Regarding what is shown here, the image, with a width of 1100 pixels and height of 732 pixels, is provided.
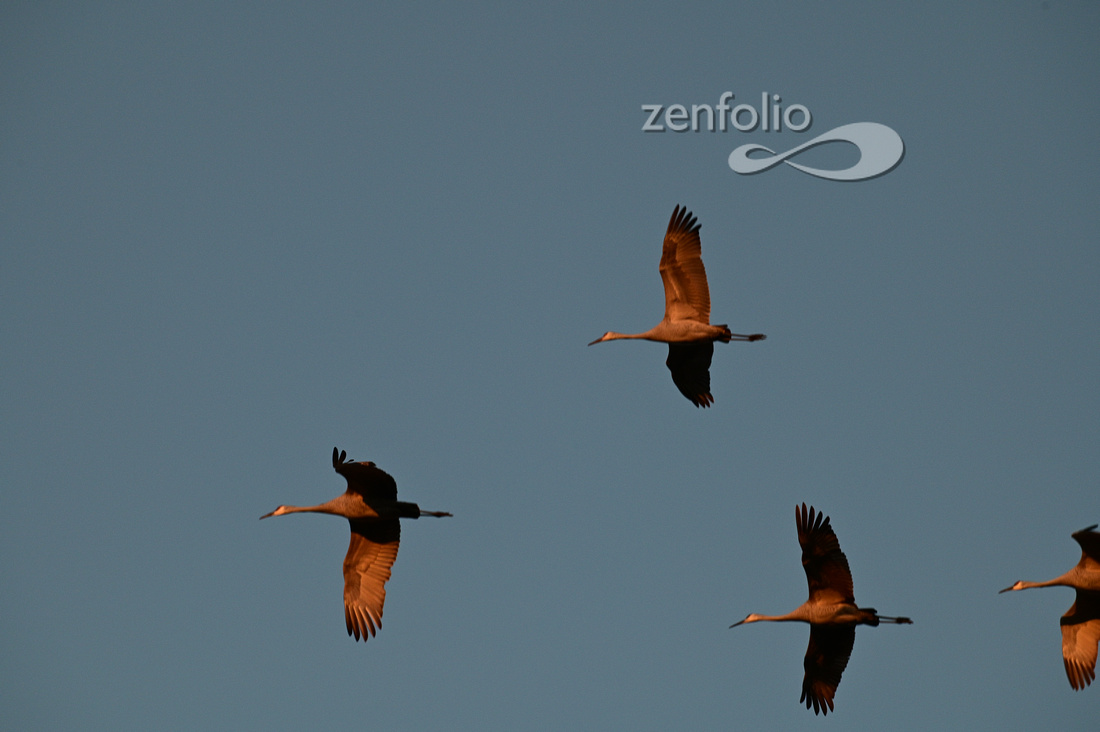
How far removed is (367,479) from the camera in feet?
99.6

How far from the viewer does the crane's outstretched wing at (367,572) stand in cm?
3166

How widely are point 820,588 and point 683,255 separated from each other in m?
7.13

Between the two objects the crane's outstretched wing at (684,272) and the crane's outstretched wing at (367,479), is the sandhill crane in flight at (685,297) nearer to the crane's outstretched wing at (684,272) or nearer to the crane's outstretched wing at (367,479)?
the crane's outstretched wing at (684,272)

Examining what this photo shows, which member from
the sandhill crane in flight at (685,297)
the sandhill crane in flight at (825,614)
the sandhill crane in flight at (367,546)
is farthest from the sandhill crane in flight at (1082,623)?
the sandhill crane in flight at (367,546)

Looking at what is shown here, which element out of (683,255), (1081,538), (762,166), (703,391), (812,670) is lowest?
(812,670)

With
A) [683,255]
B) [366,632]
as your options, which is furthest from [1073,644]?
[366,632]

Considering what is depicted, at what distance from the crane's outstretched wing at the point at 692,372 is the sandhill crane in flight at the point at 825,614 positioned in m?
4.70

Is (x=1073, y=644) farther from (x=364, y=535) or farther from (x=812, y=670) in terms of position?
(x=364, y=535)

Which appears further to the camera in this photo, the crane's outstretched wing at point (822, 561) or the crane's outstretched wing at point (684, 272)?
the crane's outstretched wing at point (684, 272)

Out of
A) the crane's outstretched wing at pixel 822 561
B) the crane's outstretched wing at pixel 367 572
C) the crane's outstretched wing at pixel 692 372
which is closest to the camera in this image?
the crane's outstretched wing at pixel 822 561

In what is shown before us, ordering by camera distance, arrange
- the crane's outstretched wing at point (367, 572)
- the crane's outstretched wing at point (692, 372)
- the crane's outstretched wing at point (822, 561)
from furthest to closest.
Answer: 1. the crane's outstretched wing at point (692, 372)
2. the crane's outstretched wing at point (367, 572)
3. the crane's outstretched wing at point (822, 561)

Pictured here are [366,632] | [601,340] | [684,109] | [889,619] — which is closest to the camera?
[889,619]

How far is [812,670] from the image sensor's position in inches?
1207

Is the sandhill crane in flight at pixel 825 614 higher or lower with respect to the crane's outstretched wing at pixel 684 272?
lower
